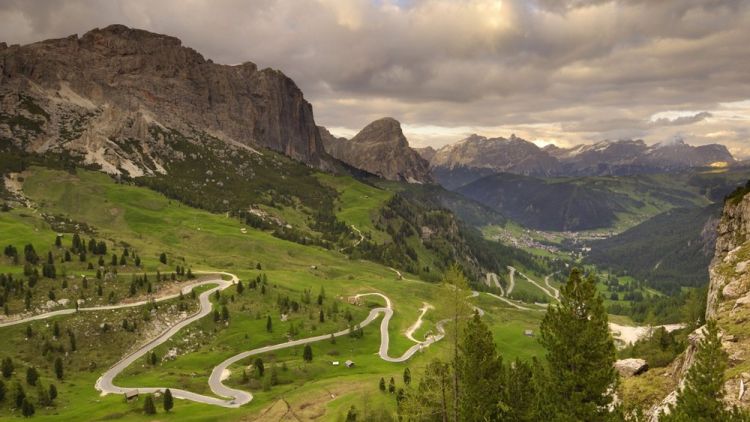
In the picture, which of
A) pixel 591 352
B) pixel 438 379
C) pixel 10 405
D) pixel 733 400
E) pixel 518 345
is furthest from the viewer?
pixel 518 345

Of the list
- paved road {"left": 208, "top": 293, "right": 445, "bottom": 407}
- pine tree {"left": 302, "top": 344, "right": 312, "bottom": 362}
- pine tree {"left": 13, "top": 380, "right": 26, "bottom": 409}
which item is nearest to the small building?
paved road {"left": 208, "top": 293, "right": 445, "bottom": 407}

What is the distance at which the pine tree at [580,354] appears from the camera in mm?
41188

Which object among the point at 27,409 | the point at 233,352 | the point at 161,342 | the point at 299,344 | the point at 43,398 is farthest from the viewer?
the point at 299,344

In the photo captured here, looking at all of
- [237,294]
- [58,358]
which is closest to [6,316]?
[58,358]

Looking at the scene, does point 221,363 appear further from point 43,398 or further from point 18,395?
point 18,395

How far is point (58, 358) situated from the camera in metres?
122

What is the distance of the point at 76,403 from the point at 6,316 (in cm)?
4807

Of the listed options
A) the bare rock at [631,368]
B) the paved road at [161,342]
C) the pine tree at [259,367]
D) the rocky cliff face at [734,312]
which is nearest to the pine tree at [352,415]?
the paved road at [161,342]

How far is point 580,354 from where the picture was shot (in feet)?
136

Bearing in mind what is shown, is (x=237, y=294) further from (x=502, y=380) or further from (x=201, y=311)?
(x=502, y=380)

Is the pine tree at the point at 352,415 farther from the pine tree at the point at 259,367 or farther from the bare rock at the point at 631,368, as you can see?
the bare rock at the point at 631,368

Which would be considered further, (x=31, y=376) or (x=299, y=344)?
(x=299, y=344)

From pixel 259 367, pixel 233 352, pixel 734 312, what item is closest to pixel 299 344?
pixel 233 352

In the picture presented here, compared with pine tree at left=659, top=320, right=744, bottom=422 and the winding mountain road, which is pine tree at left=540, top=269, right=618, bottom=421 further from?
the winding mountain road
